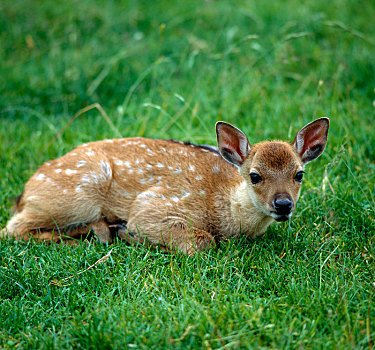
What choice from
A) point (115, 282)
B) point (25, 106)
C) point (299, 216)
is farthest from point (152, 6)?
point (115, 282)

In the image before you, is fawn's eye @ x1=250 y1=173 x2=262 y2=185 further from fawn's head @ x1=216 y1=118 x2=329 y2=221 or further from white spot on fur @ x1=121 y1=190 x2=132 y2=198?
white spot on fur @ x1=121 y1=190 x2=132 y2=198

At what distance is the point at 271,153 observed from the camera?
3.86 metres

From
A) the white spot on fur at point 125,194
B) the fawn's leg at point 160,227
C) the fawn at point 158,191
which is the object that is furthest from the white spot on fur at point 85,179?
the fawn's leg at point 160,227

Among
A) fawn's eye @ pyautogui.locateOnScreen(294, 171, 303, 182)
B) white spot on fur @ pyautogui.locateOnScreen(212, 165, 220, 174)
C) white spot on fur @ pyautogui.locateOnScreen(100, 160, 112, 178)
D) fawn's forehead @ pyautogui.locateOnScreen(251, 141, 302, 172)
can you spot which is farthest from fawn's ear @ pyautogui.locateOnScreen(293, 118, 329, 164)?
white spot on fur @ pyautogui.locateOnScreen(100, 160, 112, 178)

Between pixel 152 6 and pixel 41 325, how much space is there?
677cm

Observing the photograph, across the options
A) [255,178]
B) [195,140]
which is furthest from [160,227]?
[195,140]

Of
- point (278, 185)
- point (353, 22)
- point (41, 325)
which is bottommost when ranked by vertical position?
point (41, 325)

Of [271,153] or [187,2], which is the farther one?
[187,2]

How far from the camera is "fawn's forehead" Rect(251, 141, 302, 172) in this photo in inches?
151

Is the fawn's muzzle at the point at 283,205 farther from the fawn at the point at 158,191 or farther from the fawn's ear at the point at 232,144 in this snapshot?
the fawn's ear at the point at 232,144

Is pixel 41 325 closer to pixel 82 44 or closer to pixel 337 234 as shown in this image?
pixel 337 234

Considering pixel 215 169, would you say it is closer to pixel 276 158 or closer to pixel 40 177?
pixel 276 158

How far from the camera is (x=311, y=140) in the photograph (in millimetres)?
4102

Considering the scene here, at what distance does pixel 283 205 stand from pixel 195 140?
84.8 inches
